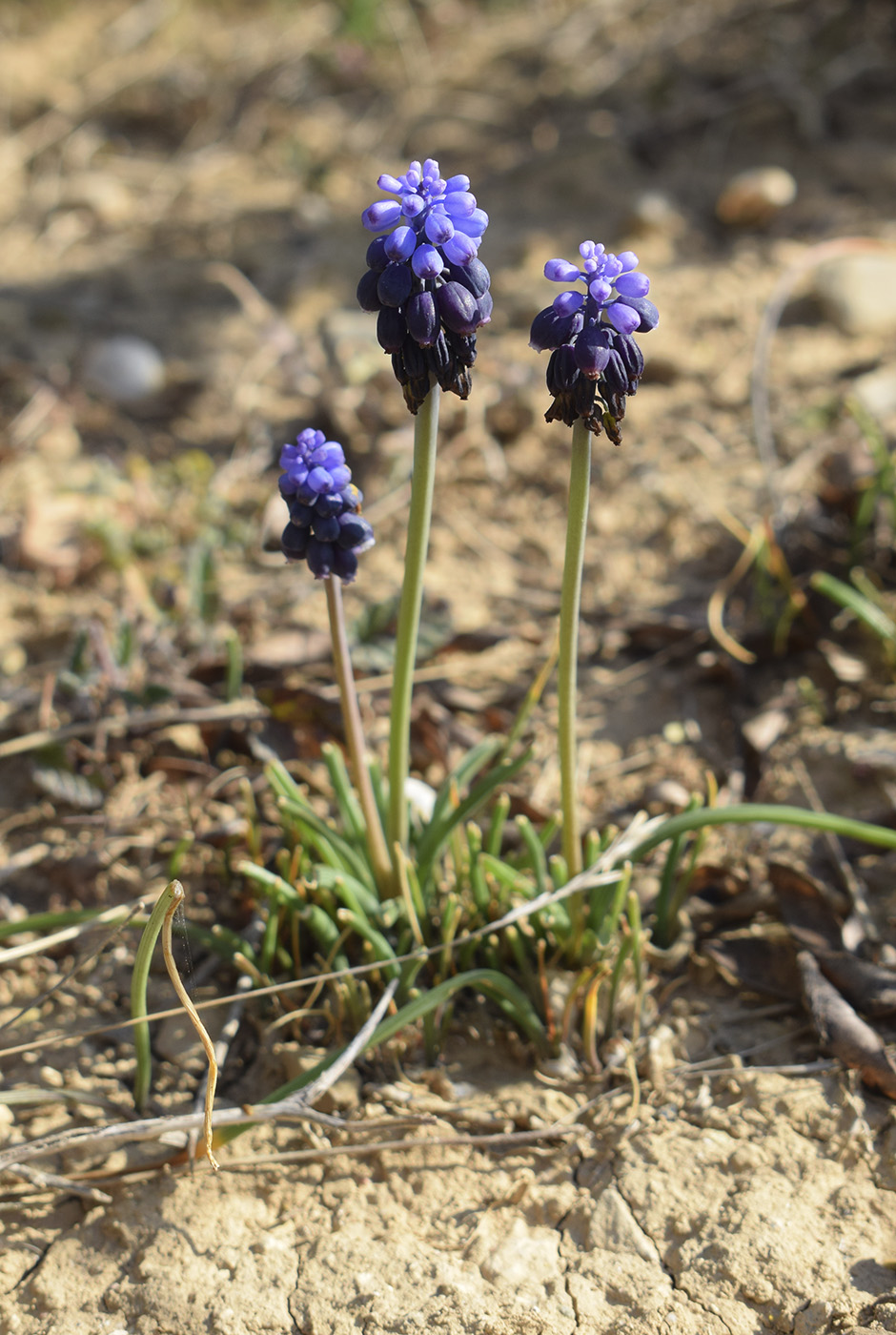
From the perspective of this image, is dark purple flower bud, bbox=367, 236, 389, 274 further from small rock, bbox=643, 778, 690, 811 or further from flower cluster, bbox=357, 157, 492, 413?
small rock, bbox=643, 778, 690, 811

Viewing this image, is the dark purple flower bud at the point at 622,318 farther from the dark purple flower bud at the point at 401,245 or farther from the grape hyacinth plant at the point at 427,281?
the grape hyacinth plant at the point at 427,281

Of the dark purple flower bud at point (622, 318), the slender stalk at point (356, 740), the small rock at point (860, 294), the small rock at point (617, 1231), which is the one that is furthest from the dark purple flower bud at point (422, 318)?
the small rock at point (860, 294)

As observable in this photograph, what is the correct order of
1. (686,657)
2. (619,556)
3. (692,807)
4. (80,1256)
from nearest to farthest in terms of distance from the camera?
(80,1256), (692,807), (686,657), (619,556)

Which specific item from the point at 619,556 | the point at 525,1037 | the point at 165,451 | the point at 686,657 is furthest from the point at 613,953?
the point at 165,451

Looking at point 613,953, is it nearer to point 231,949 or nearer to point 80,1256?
point 231,949

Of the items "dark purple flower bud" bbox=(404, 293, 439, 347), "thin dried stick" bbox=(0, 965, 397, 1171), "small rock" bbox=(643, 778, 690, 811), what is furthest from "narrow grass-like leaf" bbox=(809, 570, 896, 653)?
"thin dried stick" bbox=(0, 965, 397, 1171)

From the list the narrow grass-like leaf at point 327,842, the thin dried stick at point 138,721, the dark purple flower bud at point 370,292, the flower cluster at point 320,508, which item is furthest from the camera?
the thin dried stick at point 138,721
